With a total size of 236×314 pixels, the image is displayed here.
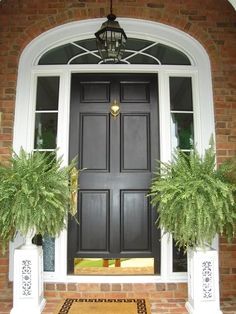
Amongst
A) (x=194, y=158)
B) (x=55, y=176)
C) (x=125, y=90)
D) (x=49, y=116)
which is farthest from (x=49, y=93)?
(x=194, y=158)

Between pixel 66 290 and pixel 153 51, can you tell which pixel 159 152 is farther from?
pixel 66 290

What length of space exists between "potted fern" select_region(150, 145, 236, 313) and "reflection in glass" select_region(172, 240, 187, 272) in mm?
461

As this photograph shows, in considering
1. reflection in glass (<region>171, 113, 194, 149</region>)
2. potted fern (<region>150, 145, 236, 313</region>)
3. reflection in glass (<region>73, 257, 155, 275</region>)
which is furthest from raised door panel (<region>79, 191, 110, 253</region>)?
reflection in glass (<region>171, 113, 194, 149</region>)

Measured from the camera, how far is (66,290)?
3.28m

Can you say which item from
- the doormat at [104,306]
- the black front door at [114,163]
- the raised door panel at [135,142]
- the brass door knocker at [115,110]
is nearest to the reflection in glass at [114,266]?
the black front door at [114,163]

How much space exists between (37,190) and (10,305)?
1.23 meters

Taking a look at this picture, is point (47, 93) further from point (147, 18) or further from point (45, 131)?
point (147, 18)

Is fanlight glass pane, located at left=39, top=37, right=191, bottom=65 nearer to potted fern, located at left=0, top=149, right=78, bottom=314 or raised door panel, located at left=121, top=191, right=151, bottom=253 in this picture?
potted fern, located at left=0, top=149, right=78, bottom=314

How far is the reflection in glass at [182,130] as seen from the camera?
3586 mm

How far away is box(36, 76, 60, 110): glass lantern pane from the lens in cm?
363

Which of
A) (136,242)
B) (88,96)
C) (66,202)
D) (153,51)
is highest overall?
(153,51)

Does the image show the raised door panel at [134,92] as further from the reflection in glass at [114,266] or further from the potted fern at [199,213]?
the reflection in glass at [114,266]

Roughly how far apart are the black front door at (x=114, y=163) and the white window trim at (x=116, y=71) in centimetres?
9

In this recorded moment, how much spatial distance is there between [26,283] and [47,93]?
1998 mm
